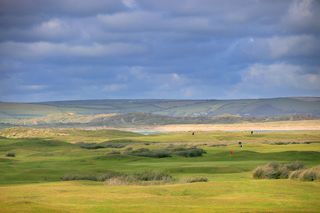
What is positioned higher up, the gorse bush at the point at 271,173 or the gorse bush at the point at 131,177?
the gorse bush at the point at 271,173

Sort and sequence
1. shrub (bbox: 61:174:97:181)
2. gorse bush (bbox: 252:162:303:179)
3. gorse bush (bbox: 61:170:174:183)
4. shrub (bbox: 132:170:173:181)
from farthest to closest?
1. shrub (bbox: 61:174:97:181)
2. gorse bush (bbox: 252:162:303:179)
3. shrub (bbox: 132:170:173:181)
4. gorse bush (bbox: 61:170:174:183)

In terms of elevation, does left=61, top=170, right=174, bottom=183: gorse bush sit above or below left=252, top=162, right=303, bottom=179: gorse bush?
below

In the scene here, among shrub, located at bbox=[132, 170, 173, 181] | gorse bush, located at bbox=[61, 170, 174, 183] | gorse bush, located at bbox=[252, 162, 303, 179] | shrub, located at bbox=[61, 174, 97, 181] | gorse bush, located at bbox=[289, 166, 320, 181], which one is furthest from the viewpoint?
shrub, located at bbox=[61, 174, 97, 181]

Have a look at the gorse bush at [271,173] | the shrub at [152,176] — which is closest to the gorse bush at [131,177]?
the shrub at [152,176]

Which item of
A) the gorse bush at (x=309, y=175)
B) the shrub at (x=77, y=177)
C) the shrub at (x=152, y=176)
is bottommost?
the shrub at (x=77, y=177)

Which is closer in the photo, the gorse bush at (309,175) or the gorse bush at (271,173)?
the gorse bush at (309,175)

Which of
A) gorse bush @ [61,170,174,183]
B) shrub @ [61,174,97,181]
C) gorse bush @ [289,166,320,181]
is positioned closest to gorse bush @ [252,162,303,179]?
gorse bush @ [289,166,320,181]

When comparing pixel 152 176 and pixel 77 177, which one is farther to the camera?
pixel 77 177

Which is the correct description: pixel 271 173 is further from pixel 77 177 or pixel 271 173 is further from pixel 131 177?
pixel 77 177

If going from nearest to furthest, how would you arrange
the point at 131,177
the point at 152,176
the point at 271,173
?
the point at 131,177
the point at 271,173
the point at 152,176

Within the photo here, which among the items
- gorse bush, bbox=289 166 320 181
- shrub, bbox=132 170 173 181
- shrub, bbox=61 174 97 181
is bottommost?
shrub, bbox=61 174 97 181

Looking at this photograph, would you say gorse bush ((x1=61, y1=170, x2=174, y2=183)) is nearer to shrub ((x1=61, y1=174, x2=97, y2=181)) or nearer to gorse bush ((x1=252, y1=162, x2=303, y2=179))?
shrub ((x1=61, y1=174, x2=97, y2=181))

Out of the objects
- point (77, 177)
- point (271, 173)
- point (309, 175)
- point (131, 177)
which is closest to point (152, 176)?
point (131, 177)

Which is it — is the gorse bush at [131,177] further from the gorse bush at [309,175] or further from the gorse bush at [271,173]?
the gorse bush at [309,175]
